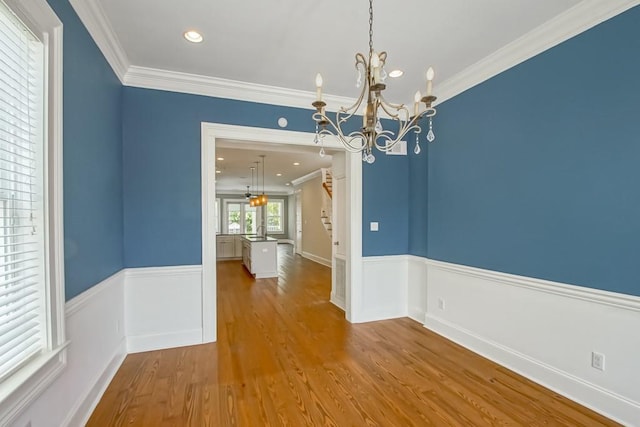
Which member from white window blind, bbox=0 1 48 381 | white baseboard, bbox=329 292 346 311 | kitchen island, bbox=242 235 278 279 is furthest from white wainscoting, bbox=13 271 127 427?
kitchen island, bbox=242 235 278 279

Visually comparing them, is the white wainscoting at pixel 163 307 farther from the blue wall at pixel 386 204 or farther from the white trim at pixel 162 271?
the blue wall at pixel 386 204

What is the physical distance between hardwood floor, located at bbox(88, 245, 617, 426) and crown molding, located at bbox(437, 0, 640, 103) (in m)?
2.73

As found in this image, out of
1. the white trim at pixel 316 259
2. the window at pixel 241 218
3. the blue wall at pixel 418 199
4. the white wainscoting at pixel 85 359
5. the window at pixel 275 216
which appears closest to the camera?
the white wainscoting at pixel 85 359

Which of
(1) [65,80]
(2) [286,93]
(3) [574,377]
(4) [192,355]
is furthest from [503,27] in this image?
(4) [192,355]

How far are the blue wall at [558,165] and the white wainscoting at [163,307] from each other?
2.91m

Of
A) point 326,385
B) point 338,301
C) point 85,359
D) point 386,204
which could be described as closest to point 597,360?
point 326,385

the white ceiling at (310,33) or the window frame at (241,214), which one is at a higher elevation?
the white ceiling at (310,33)

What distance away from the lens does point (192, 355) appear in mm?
2932

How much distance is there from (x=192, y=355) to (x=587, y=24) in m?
4.30

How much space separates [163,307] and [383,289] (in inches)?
104

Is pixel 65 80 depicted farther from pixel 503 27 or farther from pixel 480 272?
pixel 480 272

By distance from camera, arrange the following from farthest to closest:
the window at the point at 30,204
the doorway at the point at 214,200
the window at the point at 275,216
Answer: the window at the point at 275,216 → the doorway at the point at 214,200 → the window at the point at 30,204

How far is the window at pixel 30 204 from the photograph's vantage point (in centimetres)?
130

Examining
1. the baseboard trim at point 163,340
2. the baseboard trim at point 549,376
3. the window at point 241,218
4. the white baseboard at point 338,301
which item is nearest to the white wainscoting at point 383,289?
the white baseboard at point 338,301
